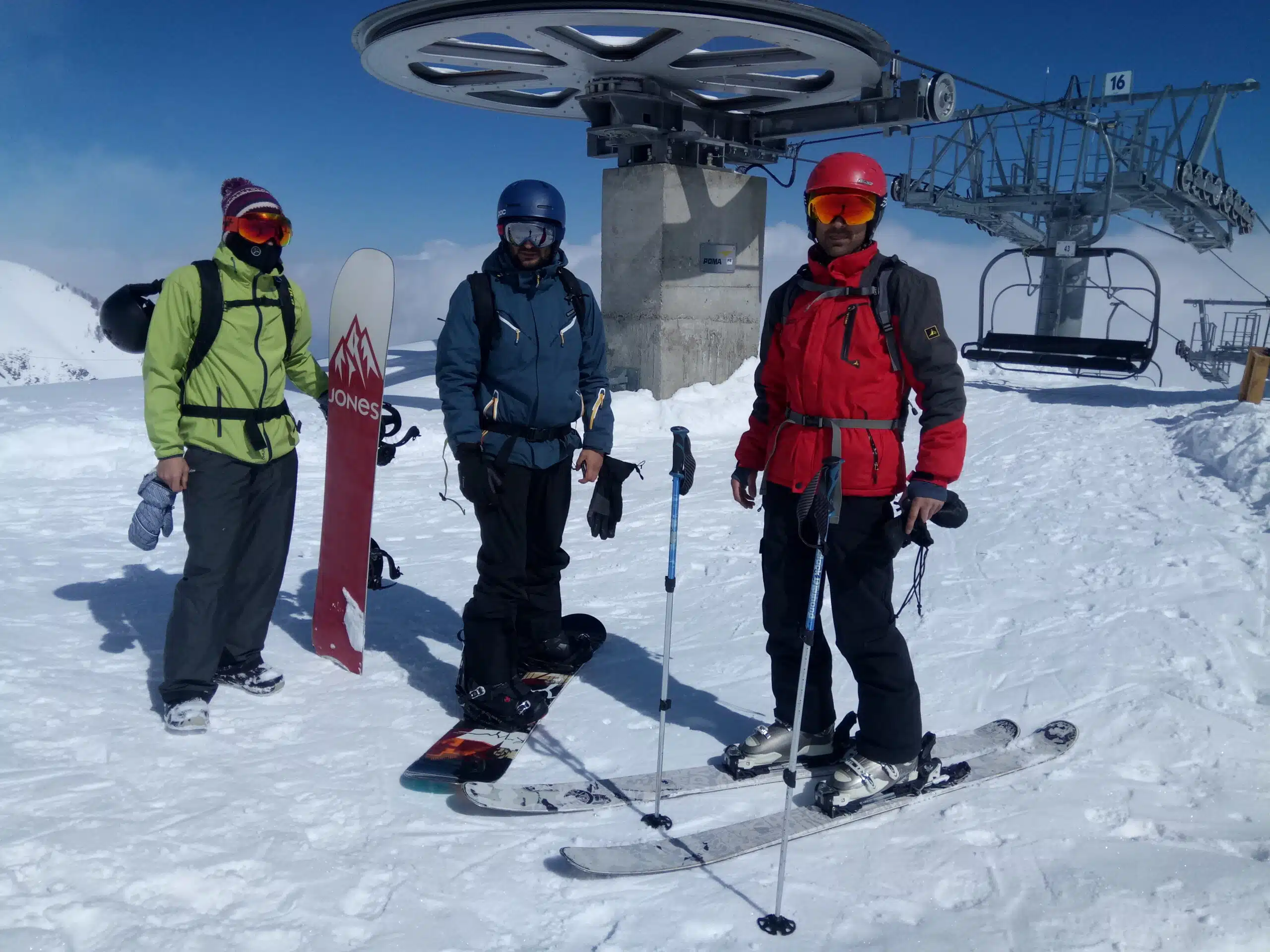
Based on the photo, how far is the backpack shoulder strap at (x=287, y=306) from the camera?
12.0 feet

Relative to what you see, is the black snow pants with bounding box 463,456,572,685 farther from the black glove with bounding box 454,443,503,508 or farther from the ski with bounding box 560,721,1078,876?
the ski with bounding box 560,721,1078,876

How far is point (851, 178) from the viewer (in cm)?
278

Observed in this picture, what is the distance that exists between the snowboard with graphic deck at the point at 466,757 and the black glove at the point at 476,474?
0.88 m

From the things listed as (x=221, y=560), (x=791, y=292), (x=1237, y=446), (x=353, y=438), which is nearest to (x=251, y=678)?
(x=221, y=560)

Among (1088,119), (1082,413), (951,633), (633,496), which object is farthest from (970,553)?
(1088,119)

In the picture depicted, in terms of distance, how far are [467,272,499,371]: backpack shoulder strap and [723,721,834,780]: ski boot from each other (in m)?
1.72

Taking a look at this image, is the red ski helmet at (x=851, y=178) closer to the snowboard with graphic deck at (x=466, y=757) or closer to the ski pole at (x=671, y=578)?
the ski pole at (x=671, y=578)

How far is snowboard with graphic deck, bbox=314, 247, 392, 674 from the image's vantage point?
387 cm

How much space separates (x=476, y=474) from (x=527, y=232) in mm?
912

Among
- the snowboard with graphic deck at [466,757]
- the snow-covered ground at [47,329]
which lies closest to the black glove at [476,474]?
the snowboard with graphic deck at [466,757]

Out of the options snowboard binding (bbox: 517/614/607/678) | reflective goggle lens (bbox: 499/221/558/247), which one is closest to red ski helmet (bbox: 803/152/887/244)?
reflective goggle lens (bbox: 499/221/558/247)

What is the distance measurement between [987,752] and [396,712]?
2.27 metres

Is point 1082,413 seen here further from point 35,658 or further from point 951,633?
point 35,658

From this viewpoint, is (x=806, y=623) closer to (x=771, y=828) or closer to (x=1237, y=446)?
(x=771, y=828)
